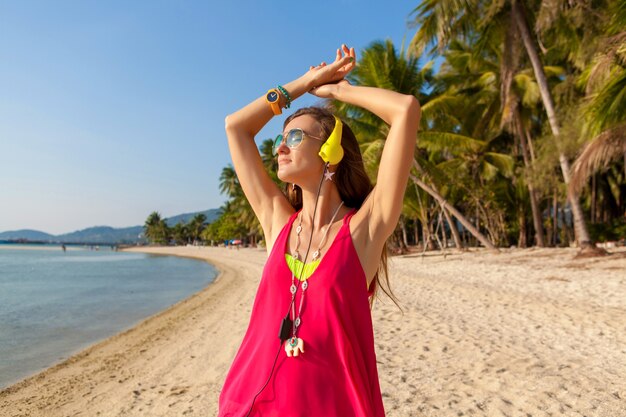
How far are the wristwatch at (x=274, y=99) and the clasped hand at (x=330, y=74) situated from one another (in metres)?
0.14

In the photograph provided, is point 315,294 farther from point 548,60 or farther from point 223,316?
point 548,60

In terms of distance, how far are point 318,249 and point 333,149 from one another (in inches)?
13.5

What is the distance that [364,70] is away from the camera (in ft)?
63.7

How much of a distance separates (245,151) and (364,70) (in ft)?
61.6

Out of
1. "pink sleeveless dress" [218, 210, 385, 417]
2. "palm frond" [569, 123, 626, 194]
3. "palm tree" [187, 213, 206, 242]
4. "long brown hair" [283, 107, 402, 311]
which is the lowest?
"pink sleeveless dress" [218, 210, 385, 417]

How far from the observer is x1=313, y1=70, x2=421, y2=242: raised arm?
145cm

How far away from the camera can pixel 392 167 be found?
1.47 m

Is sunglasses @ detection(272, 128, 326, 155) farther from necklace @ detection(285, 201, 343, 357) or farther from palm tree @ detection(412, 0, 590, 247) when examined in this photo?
palm tree @ detection(412, 0, 590, 247)

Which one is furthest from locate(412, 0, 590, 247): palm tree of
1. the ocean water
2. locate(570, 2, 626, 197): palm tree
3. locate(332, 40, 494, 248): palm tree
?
the ocean water

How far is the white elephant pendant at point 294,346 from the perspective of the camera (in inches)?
50.5

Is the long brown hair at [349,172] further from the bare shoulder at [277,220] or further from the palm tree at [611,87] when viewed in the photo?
the palm tree at [611,87]

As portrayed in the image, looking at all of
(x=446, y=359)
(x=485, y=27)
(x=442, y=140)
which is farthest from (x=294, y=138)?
(x=442, y=140)

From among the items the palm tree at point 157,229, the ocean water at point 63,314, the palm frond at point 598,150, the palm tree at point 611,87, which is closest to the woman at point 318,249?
the ocean water at point 63,314

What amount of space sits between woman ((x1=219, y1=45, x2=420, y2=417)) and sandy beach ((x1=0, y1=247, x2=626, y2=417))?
3113 millimetres
